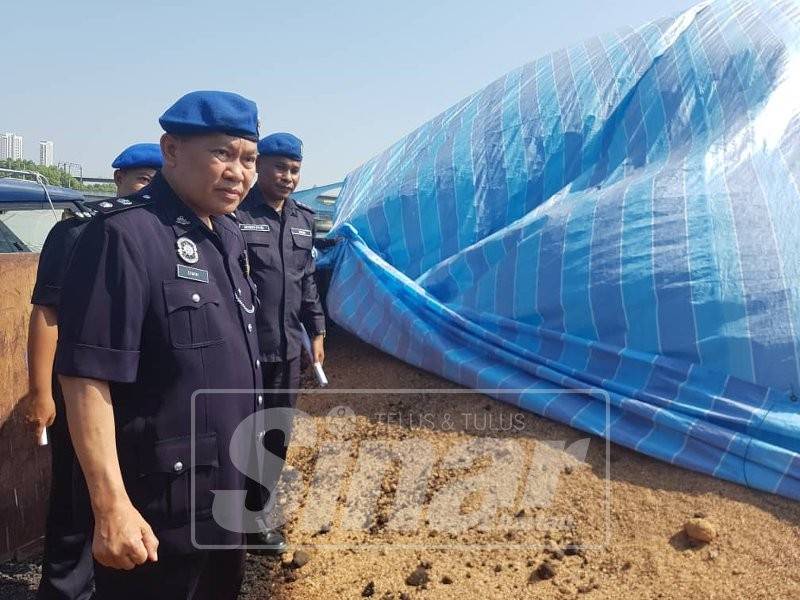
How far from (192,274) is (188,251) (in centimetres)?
6

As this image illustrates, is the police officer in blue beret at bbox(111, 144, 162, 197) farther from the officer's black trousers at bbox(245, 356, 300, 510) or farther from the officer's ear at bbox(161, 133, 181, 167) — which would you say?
the officer's ear at bbox(161, 133, 181, 167)

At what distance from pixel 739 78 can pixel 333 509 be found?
3025 mm

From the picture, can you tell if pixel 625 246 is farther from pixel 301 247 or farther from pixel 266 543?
pixel 266 543

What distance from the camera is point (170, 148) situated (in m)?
1.60

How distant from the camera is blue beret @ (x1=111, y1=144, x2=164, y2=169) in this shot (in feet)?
8.63

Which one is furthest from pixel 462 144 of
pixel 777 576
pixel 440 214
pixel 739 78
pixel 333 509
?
pixel 777 576

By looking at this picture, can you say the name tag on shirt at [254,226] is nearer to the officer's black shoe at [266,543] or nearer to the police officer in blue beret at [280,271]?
the police officer in blue beret at [280,271]

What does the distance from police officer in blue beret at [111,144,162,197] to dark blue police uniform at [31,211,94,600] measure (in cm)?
31

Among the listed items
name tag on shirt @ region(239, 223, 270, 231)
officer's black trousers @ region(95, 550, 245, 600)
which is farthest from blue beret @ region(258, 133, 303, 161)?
officer's black trousers @ region(95, 550, 245, 600)

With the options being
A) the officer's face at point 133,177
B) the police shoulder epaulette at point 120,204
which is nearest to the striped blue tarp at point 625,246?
the officer's face at point 133,177

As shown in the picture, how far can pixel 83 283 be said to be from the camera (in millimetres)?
1374

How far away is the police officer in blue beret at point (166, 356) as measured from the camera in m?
1.37

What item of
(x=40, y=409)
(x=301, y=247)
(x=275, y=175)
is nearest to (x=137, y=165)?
(x=275, y=175)

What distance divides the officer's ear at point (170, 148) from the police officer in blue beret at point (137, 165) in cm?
109
